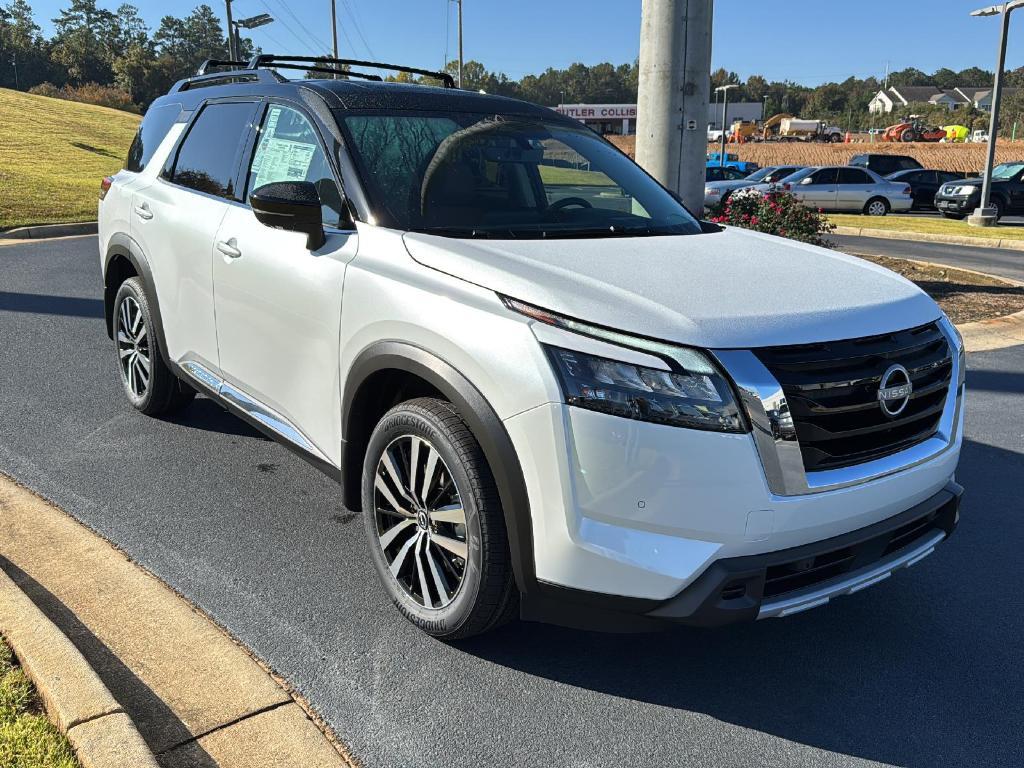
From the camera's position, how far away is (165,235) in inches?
180

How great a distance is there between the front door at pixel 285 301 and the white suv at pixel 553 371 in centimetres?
1

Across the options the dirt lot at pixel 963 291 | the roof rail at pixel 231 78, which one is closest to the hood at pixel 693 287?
the roof rail at pixel 231 78

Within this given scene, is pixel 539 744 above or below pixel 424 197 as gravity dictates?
below

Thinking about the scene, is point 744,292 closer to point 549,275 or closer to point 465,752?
point 549,275

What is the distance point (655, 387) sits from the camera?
2387 millimetres

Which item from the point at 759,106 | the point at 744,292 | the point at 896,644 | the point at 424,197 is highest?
the point at 759,106

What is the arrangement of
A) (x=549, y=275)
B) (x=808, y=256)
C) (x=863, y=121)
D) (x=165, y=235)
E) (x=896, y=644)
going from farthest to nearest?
(x=863, y=121) < (x=165, y=235) < (x=808, y=256) < (x=896, y=644) < (x=549, y=275)

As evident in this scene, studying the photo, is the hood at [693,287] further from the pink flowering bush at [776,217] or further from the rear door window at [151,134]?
the pink flowering bush at [776,217]

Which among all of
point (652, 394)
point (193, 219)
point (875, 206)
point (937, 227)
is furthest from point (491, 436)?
point (875, 206)

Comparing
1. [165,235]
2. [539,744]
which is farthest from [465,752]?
[165,235]

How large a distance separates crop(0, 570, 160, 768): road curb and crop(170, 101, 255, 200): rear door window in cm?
203

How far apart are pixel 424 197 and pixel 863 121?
129186 mm

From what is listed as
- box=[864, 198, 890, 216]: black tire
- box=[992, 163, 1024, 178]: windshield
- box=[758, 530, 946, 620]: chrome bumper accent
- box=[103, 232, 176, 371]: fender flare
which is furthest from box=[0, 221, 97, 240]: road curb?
box=[992, 163, 1024, 178]: windshield

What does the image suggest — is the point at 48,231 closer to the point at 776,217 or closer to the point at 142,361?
the point at 142,361
